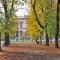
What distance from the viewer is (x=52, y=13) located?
102 feet

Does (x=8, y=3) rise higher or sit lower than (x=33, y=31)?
higher

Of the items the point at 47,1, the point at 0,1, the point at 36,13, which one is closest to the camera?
the point at 0,1

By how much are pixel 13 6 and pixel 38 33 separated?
17612 millimetres

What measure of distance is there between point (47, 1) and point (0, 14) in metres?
11.0

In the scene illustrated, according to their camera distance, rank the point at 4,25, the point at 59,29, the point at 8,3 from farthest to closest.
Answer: the point at 8,3, the point at 59,29, the point at 4,25

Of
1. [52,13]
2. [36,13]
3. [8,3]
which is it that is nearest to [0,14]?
[8,3]

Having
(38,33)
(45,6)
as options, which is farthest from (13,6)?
(38,33)

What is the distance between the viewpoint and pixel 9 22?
25.2m

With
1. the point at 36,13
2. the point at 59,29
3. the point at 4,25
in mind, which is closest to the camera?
the point at 4,25

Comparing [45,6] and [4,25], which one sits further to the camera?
[45,6]

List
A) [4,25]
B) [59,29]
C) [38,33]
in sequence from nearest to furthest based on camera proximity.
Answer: [4,25] → [59,29] → [38,33]

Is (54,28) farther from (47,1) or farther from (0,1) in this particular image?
(0,1)

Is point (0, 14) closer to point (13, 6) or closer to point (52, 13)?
point (13, 6)

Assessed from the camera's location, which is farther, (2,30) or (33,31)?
(33,31)
